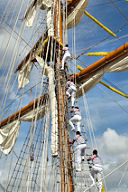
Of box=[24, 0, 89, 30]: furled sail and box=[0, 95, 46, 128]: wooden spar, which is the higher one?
box=[24, 0, 89, 30]: furled sail

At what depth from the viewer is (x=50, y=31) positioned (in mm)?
8633

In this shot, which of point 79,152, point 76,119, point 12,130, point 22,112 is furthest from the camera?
point 12,130

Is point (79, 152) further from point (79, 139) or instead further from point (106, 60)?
point (106, 60)

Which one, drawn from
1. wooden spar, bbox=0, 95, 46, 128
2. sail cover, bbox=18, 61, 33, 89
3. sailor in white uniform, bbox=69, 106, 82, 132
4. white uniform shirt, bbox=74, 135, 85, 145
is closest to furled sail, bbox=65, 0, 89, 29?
sail cover, bbox=18, 61, 33, 89

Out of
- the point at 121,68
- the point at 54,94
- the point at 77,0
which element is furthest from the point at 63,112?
the point at 77,0

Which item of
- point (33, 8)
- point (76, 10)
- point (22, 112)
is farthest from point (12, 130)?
point (76, 10)

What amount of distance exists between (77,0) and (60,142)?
25.0ft

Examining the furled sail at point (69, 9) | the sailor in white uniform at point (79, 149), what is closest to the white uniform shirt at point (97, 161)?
the sailor in white uniform at point (79, 149)

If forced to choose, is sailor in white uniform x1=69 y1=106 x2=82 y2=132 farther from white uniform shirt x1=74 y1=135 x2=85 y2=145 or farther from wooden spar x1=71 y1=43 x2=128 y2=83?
wooden spar x1=71 y1=43 x2=128 y2=83

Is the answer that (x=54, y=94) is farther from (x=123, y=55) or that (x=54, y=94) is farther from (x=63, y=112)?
(x=123, y=55)

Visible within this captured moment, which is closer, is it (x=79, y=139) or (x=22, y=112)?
(x=79, y=139)

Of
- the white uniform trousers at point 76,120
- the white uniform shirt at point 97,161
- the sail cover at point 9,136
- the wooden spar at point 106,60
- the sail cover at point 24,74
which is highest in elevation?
the sail cover at point 24,74

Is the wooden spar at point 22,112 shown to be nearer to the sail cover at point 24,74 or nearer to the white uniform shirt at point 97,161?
the sail cover at point 24,74

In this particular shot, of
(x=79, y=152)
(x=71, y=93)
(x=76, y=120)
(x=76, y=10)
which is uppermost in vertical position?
(x=76, y=10)
